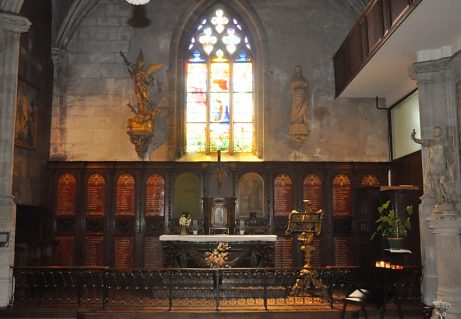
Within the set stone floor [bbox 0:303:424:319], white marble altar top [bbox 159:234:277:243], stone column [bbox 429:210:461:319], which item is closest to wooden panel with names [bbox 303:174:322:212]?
white marble altar top [bbox 159:234:277:243]

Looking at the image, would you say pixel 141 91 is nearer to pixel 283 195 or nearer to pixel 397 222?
pixel 283 195

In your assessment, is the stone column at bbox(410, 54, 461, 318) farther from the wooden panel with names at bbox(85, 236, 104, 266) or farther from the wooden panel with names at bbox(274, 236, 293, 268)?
the wooden panel with names at bbox(85, 236, 104, 266)

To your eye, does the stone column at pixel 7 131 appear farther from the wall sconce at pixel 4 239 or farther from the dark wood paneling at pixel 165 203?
the dark wood paneling at pixel 165 203

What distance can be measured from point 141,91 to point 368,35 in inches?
244

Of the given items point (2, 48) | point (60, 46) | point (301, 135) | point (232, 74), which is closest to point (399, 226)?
point (301, 135)

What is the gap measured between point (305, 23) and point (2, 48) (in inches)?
326

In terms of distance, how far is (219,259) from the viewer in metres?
10.1

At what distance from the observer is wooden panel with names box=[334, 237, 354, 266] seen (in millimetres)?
13719

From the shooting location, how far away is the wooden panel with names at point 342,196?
1393 centimetres

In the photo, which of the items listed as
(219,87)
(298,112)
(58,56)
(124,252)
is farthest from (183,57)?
(124,252)

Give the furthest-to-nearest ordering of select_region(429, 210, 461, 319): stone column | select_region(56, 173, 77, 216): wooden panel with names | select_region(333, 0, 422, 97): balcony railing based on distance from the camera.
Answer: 1. select_region(56, 173, 77, 216): wooden panel with names
2. select_region(333, 0, 422, 97): balcony railing
3. select_region(429, 210, 461, 319): stone column

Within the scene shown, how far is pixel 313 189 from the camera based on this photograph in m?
14.1

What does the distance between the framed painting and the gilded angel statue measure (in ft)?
7.91

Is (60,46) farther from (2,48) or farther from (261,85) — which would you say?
(261,85)
